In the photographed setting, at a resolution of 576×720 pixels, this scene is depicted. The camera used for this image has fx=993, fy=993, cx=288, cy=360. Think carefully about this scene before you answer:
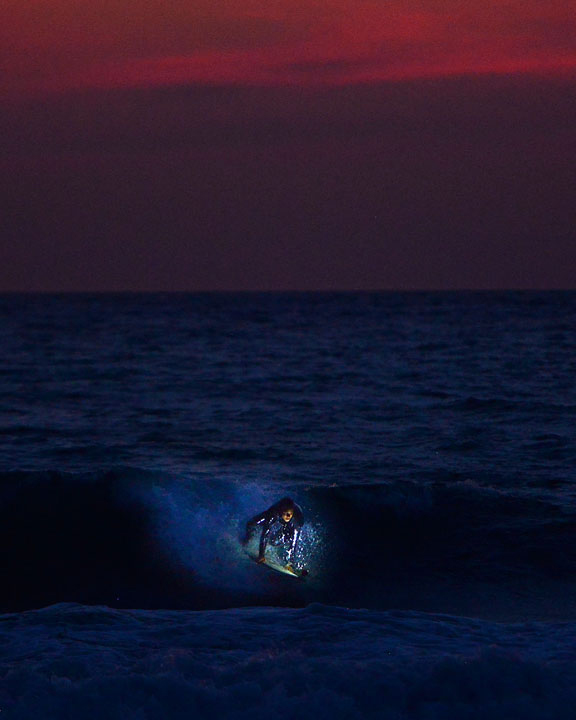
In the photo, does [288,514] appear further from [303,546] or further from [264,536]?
[264,536]

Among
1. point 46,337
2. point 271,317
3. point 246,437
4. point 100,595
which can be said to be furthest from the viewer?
point 271,317

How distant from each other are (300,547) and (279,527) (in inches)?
13.2

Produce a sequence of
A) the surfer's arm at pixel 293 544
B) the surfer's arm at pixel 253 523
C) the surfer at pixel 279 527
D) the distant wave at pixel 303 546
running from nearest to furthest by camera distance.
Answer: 1. the distant wave at pixel 303 546
2. the surfer's arm at pixel 293 544
3. the surfer at pixel 279 527
4. the surfer's arm at pixel 253 523

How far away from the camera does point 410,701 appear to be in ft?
20.2

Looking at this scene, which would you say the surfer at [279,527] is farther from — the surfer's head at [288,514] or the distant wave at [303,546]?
the distant wave at [303,546]

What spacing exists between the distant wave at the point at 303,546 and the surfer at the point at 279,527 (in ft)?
0.52

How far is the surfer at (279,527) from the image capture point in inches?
433

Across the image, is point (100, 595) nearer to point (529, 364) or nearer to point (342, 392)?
point (342, 392)

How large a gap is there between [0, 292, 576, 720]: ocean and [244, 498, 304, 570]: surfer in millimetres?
209

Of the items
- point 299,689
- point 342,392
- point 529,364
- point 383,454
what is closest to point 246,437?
point 383,454

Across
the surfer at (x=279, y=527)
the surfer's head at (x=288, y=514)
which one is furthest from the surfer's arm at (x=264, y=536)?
the surfer's head at (x=288, y=514)

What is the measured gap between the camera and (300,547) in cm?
1121

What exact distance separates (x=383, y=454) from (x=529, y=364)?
1510 centimetres

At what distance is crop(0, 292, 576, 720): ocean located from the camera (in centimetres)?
628
